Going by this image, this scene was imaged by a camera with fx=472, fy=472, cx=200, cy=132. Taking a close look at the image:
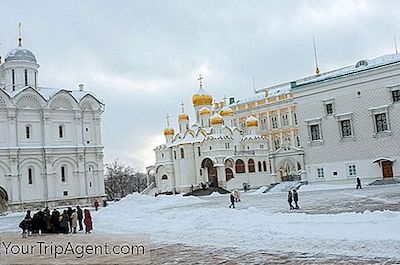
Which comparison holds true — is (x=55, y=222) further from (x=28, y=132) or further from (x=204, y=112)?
(x=204, y=112)

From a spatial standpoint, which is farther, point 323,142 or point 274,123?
point 274,123

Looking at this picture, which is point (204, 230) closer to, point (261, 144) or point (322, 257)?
point (322, 257)

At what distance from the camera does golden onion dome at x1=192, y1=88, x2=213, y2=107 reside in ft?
192

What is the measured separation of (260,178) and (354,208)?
33036 millimetres

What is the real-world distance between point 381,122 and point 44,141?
88.1 ft

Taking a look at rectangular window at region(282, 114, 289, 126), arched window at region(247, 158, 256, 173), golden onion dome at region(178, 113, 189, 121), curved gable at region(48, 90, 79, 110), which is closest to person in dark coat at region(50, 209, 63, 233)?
curved gable at region(48, 90, 79, 110)

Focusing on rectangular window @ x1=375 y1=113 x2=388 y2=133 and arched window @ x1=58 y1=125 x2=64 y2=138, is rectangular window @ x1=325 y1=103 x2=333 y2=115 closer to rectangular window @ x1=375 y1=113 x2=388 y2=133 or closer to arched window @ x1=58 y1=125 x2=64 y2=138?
rectangular window @ x1=375 y1=113 x2=388 y2=133

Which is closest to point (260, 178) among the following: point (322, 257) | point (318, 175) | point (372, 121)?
point (318, 175)

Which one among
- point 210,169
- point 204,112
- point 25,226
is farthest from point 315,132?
point 25,226

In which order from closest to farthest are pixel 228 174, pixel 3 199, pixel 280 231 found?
pixel 280 231 → pixel 3 199 → pixel 228 174

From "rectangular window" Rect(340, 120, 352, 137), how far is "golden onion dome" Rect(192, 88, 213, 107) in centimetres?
2447

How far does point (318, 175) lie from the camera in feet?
124

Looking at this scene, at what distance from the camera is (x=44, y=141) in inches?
1556

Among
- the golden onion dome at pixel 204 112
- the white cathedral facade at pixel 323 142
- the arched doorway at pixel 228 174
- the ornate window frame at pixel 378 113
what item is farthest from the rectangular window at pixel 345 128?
the golden onion dome at pixel 204 112
